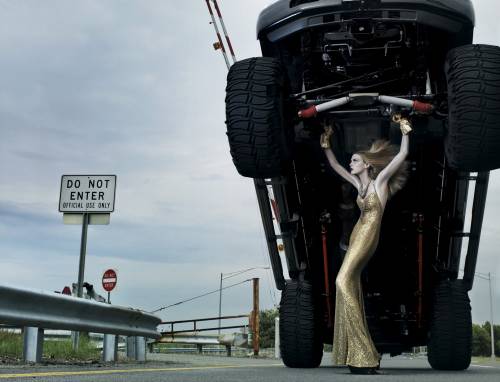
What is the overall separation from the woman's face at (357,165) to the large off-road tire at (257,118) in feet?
2.39

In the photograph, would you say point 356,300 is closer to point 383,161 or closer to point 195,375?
point 383,161

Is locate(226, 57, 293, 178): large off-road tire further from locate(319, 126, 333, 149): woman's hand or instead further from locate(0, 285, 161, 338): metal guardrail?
locate(0, 285, 161, 338): metal guardrail

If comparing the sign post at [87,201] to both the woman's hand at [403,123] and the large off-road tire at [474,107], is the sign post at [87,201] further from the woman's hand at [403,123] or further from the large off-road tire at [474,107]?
the large off-road tire at [474,107]

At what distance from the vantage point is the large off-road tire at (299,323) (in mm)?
6375

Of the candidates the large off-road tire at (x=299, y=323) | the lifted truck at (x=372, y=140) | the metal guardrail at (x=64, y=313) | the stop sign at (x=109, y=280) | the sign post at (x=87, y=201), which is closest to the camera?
the lifted truck at (x=372, y=140)

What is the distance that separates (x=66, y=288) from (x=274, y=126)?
13.6 metres

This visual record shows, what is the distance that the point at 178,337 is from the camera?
23047 mm

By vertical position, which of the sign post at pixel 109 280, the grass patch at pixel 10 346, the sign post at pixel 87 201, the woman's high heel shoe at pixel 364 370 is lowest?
the woman's high heel shoe at pixel 364 370

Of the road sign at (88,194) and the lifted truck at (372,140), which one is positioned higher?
the road sign at (88,194)

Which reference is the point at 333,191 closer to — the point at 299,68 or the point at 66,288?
A: the point at 299,68

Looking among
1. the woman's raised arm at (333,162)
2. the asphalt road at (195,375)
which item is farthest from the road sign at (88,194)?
the woman's raised arm at (333,162)

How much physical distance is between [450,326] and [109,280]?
43.4ft

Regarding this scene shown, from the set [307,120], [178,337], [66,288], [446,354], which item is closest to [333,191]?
[307,120]

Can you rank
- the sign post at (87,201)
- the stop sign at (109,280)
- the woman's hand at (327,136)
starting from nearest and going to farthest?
the woman's hand at (327,136)
the sign post at (87,201)
the stop sign at (109,280)
